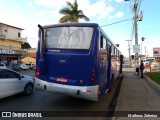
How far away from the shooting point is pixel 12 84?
9.90 meters

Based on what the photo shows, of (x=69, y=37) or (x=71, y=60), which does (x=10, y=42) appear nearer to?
(x=69, y=37)

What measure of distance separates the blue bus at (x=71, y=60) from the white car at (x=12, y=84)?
5.34 feet

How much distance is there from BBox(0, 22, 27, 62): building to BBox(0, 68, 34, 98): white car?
3618 centimetres

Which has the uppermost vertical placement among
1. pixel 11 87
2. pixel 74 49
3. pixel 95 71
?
pixel 74 49

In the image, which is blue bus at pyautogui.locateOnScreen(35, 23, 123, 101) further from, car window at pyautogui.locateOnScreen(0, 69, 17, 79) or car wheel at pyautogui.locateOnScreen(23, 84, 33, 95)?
car wheel at pyautogui.locateOnScreen(23, 84, 33, 95)

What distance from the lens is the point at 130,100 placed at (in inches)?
389

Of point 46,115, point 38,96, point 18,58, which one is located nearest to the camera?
point 46,115

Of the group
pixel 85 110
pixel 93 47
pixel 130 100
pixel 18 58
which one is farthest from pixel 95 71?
pixel 18 58

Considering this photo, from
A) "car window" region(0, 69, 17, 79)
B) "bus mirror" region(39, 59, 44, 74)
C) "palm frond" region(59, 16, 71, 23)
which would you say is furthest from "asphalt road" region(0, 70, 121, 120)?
"palm frond" region(59, 16, 71, 23)

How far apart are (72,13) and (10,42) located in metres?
22.4

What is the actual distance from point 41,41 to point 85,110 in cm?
314

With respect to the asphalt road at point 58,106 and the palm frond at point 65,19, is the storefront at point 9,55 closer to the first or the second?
the palm frond at point 65,19

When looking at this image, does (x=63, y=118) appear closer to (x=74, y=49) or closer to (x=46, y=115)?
(x=46, y=115)

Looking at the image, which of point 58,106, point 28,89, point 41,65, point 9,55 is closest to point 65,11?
point 9,55
